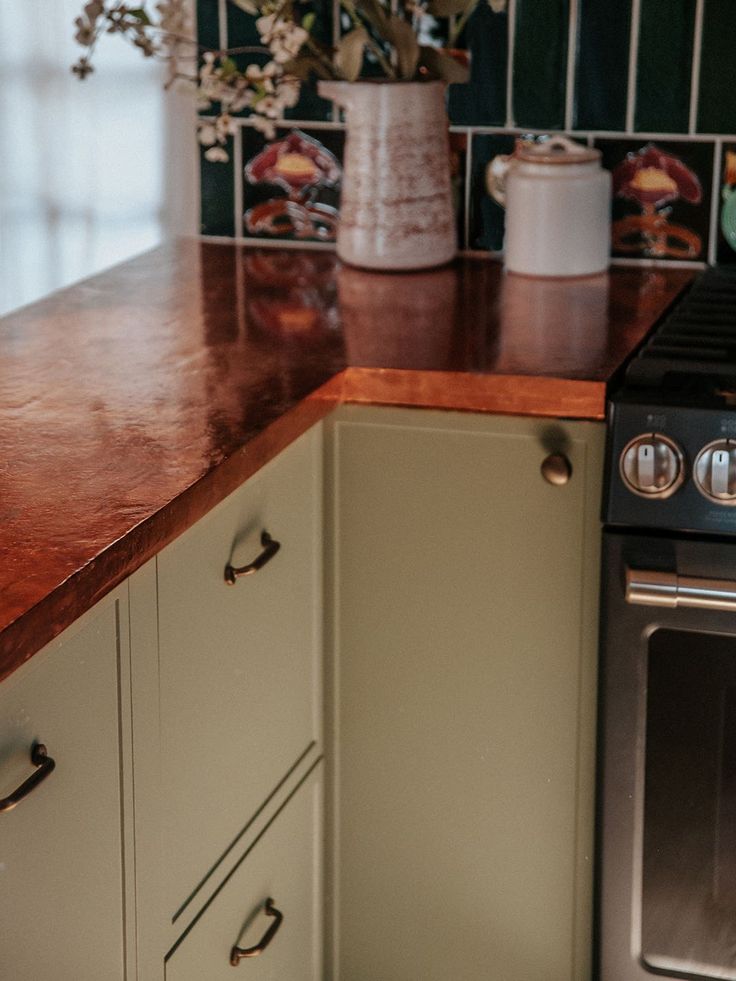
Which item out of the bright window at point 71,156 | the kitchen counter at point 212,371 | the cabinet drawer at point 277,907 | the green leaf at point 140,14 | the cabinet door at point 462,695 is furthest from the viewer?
the bright window at point 71,156

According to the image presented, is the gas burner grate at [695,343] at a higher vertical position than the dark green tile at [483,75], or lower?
lower

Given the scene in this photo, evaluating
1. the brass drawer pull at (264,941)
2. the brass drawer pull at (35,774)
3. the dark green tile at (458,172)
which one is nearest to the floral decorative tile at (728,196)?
the dark green tile at (458,172)

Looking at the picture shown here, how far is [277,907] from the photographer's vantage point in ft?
5.71

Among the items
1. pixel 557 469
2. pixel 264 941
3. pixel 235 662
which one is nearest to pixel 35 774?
pixel 235 662

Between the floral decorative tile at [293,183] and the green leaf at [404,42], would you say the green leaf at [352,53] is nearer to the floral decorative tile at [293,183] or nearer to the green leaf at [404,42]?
the green leaf at [404,42]

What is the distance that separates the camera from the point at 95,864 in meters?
1.26

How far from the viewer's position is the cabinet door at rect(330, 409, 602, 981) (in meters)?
1.73

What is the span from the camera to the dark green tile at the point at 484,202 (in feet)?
7.46

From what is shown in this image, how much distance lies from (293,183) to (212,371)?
2.47 ft

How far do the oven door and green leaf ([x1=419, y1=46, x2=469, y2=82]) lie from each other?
2.69 ft

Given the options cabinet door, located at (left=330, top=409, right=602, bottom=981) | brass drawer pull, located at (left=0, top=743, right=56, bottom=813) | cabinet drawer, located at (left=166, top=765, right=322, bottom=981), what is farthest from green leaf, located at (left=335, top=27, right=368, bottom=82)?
brass drawer pull, located at (left=0, top=743, right=56, bottom=813)

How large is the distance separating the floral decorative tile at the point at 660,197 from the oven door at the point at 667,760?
0.75 meters

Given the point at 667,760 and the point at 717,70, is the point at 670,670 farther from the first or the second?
the point at 717,70

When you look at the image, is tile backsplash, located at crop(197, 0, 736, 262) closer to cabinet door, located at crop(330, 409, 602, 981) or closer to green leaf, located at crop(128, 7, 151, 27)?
green leaf, located at crop(128, 7, 151, 27)
